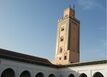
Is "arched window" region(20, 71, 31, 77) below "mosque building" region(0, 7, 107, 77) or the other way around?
below

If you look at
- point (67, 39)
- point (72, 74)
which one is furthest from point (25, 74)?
point (67, 39)

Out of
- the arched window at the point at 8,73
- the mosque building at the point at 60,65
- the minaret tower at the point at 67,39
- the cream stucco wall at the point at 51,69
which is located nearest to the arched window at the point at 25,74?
the mosque building at the point at 60,65

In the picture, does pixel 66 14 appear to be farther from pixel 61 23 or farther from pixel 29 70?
pixel 29 70

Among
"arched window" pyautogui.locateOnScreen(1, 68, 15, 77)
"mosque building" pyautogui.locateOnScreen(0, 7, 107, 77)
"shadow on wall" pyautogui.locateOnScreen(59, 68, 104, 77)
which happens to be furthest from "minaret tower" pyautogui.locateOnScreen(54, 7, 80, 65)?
"arched window" pyautogui.locateOnScreen(1, 68, 15, 77)

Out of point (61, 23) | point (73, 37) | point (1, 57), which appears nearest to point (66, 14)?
→ point (61, 23)

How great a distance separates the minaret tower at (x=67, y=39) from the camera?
29897 mm

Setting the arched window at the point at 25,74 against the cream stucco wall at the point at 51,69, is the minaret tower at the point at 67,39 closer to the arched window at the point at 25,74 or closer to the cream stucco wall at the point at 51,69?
the cream stucco wall at the point at 51,69

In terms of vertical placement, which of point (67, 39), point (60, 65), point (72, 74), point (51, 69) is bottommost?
point (72, 74)

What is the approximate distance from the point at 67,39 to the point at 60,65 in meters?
7.81

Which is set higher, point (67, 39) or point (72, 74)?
point (67, 39)

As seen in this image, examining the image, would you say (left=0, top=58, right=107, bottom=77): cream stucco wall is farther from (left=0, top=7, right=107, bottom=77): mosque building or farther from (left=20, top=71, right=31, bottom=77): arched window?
(left=20, top=71, right=31, bottom=77): arched window

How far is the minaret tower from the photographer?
29.9m

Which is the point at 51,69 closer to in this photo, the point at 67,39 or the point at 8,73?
the point at 8,73

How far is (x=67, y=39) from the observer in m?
30.1
